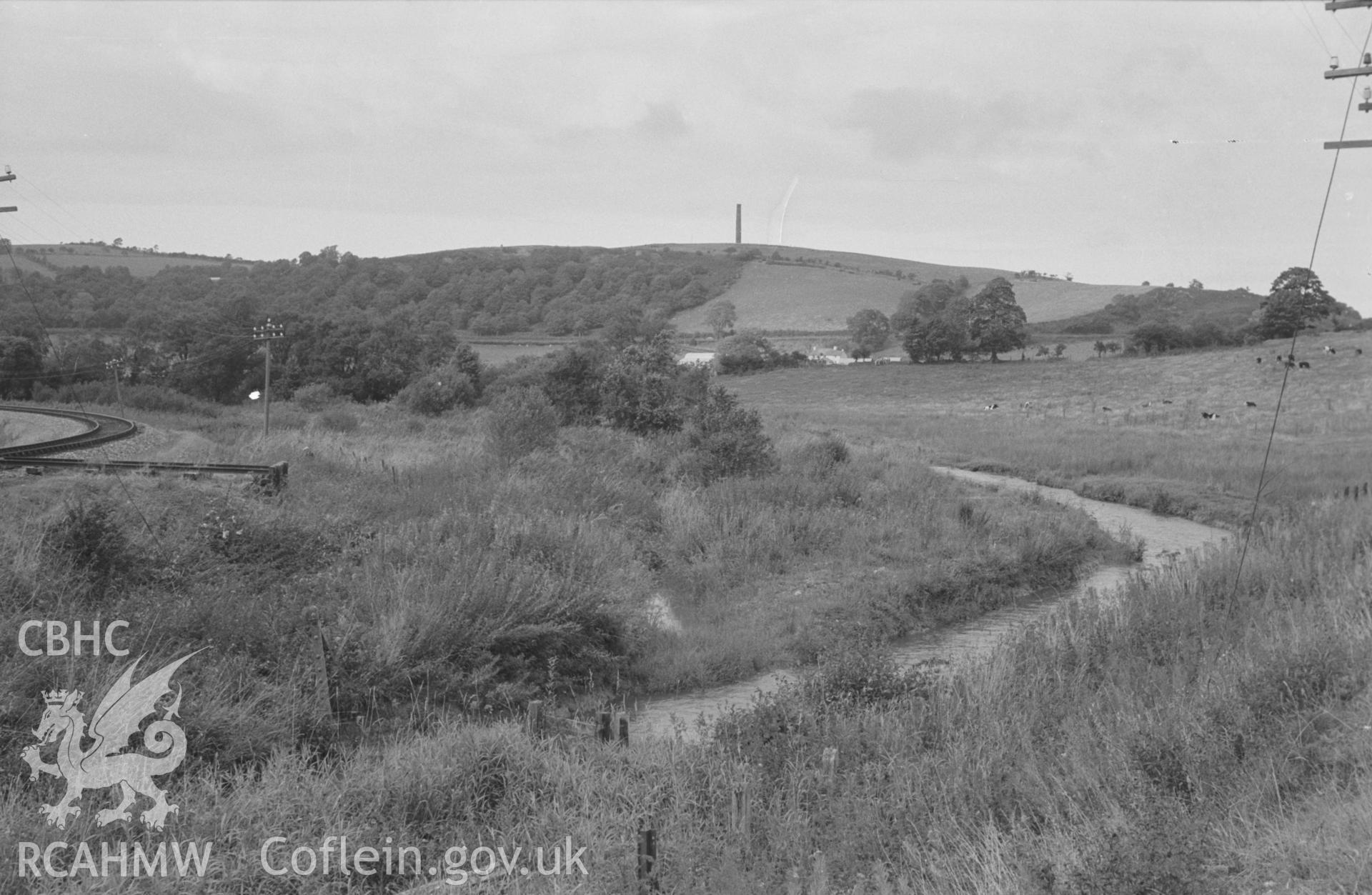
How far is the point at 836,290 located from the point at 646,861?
103662 millimetres

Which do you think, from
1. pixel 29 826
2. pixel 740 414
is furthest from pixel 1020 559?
pixel 29 826

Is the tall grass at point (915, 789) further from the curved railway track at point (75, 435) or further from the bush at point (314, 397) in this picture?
the bush at point (314, 397)

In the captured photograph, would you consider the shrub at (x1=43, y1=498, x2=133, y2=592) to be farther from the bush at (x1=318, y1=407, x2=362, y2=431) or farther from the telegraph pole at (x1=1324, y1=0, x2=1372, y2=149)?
the bush at (x1=318, y1=407, x2=362, y2=431)

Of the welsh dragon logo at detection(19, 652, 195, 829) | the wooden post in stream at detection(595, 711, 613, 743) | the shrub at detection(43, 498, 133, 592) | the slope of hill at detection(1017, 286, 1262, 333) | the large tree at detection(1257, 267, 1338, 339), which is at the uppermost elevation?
the slope of hill at detection(1017, 286, 1262, 333)

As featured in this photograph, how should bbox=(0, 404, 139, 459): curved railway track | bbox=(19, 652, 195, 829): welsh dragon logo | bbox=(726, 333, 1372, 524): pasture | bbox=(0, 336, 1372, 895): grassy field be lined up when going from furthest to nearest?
bbox=(726, 333, 1372, 524): pasture < bbox=(0, 404, 139, 459): curved railway track < bbox=(19, 652, 195, 829): welsh dragon logo < bbox=(0, 336, 1372, 895): grassy field

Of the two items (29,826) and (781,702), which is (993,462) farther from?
(29,826)

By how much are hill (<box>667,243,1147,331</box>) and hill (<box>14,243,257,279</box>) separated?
42506 mm

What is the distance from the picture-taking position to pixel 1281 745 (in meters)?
7.46

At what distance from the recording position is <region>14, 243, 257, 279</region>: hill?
29.9m

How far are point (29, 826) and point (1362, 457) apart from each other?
25.9 m

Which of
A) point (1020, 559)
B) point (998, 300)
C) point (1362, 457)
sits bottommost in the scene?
point (1020, 559)

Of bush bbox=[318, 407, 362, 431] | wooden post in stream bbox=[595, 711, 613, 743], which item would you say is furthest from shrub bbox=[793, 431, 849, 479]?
bush bbox=[318, 407, 362, 431]

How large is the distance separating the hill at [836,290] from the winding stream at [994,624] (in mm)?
64845

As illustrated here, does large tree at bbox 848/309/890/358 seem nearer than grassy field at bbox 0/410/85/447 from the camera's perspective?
No
